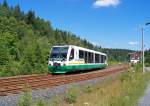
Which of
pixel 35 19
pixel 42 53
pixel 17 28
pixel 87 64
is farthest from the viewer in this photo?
pixel 35 19

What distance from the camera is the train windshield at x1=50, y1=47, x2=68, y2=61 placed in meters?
35.0

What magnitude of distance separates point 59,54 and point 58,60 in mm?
679

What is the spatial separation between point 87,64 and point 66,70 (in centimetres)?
657

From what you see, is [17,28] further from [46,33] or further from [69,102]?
[69,102]

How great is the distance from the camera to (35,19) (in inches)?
6156

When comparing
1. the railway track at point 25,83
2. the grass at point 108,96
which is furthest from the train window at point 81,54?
the grass at point 108,96

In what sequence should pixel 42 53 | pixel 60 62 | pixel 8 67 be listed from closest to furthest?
pixel 60 62 < pixel 8 67 < pixel 42 53

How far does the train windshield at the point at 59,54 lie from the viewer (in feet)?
115

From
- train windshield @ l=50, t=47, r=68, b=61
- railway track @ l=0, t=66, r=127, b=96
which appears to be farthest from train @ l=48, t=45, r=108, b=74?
railway track @ l=0, t=66, r=127, b=96

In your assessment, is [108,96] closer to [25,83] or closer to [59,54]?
[25,83]

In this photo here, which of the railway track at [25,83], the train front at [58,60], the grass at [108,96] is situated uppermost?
the train front at [58,60]

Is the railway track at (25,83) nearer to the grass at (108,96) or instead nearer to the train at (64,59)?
the grass at (108,96)

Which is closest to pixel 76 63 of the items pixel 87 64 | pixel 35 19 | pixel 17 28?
pixel 87 64

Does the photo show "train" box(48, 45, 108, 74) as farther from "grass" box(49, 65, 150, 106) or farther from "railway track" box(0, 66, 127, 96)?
"grass" box(49, 65, 150, 106)
